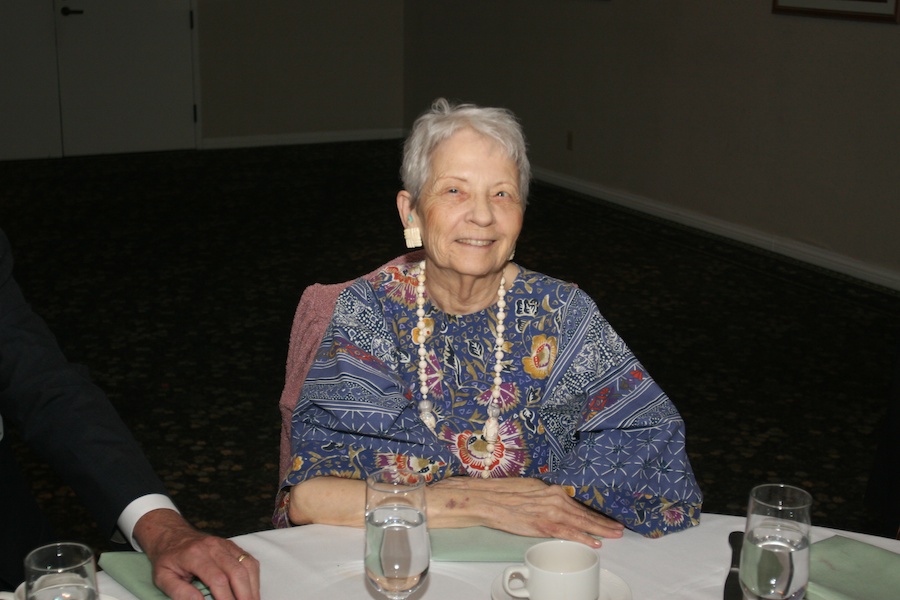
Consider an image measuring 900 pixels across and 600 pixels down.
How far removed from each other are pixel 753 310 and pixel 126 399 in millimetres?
2811

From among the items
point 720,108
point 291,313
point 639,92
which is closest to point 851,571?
point 291,313

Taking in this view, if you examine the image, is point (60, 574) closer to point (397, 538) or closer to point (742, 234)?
point (397, 538)

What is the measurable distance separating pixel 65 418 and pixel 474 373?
69cm

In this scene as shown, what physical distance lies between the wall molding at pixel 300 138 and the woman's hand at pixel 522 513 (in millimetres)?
7991

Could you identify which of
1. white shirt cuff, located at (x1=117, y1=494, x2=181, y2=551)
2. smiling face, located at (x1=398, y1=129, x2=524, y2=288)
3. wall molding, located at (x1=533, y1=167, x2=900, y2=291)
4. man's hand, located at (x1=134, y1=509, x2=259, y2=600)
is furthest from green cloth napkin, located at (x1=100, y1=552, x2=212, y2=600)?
wall molding, located at (x1=533, y1=167, x2=900, y2=291)

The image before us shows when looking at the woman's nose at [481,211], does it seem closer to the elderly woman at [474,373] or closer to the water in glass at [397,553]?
the elderly woman at [474,373]

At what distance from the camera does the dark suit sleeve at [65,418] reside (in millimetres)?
1619

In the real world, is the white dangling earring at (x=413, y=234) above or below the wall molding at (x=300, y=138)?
above

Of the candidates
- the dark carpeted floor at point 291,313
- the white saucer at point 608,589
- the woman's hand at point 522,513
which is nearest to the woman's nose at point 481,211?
the woman's hand at point 522,513

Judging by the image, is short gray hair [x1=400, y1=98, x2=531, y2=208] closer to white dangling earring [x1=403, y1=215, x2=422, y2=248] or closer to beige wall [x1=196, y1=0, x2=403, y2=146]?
white dangling earring [x1=403, y1=215, x2=422, y2=248]

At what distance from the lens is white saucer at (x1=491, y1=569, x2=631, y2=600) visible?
1.28m

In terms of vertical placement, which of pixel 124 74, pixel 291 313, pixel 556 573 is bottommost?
pixel 291 313

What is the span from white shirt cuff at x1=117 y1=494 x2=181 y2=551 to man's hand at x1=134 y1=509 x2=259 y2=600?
165 millimetres

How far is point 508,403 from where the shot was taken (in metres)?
1.88
